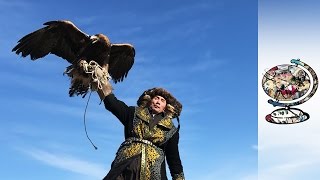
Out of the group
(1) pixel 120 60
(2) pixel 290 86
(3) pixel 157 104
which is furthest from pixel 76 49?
(2) pixel 290 86

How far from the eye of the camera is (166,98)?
18.4 ft

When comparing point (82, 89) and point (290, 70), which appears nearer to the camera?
point (82, 89)

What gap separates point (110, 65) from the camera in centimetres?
639

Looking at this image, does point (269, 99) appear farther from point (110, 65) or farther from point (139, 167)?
point (139, 167)

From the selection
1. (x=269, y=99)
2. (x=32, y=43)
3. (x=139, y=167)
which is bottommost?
(x=139, y=167)

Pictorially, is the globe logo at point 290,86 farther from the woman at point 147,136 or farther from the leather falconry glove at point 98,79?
the leather falconry glove at point 98,79

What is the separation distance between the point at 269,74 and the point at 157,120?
351cm

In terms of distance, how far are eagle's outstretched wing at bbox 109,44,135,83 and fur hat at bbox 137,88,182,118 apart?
86cm

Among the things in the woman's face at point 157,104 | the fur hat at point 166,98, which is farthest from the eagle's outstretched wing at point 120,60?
the woman's face at point 157,104

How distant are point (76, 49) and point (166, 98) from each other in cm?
115

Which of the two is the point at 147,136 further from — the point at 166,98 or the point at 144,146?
the point at 166,98

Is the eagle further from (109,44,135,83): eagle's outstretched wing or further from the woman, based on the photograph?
the woman

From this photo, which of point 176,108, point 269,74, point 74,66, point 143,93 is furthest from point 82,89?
point 269,74

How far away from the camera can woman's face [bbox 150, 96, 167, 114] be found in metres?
5.51
